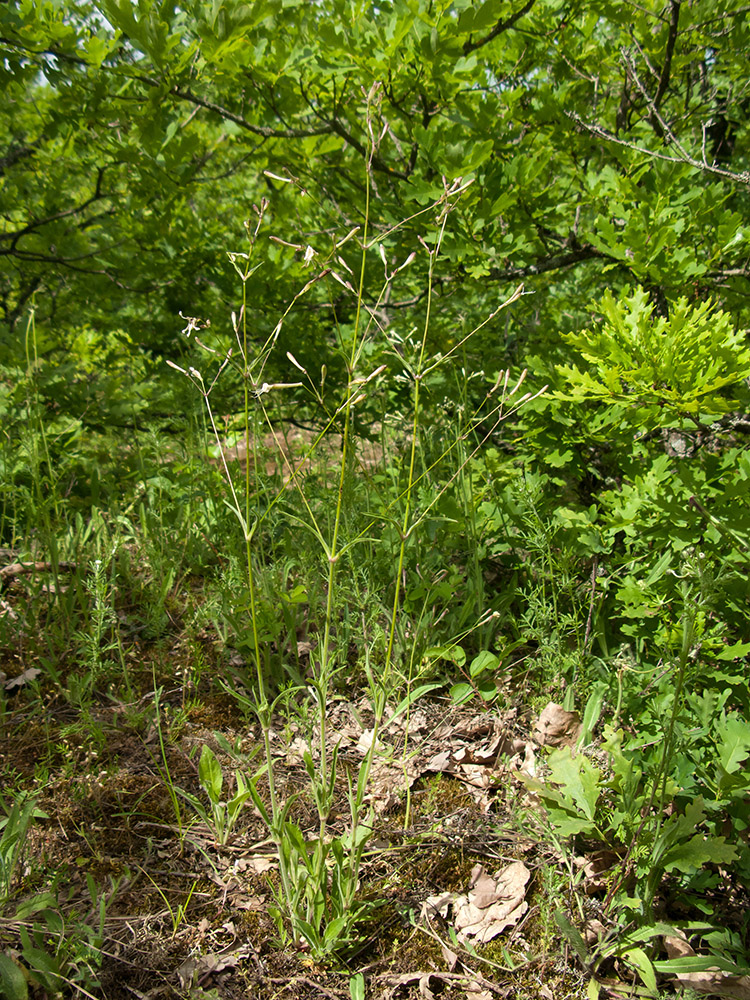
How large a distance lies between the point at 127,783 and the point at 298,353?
5.87 feet

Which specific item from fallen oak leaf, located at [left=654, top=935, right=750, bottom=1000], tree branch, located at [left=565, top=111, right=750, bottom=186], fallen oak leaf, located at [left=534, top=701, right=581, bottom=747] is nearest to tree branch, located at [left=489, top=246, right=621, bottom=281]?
tree branch, located at [left=565, top=111, right=750, bottom=186]

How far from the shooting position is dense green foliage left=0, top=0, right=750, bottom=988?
Answer: 1.37 meters

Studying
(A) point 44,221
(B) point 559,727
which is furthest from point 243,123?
(B) point 559,727

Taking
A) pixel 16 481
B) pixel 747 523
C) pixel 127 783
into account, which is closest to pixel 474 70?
pixel 747 523

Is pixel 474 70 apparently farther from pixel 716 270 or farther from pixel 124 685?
pixel 124 685

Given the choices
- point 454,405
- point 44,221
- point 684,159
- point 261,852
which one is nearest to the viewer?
point 261,852

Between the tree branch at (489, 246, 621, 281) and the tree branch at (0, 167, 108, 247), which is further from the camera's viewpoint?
the tree branch at (0, 167, 108, 247)

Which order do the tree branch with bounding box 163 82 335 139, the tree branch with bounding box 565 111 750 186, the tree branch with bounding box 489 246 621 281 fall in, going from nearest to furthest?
the tree branch with bounding box 565 111 750 186
the tree branch with bounding box 163 82 335 139
the tree branch with bounding box 489 246 621 281

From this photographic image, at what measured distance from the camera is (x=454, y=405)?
2.36 metres

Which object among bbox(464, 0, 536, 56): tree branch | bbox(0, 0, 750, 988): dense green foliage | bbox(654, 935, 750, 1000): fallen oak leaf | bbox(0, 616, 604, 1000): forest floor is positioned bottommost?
bbox(654, 935, 750, 1000): fallen oak leaf

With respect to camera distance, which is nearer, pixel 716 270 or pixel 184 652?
pixel 184 652

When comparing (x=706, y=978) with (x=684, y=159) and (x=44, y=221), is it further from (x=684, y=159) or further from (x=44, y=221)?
(x=44, y=221)

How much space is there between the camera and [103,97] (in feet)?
7.14

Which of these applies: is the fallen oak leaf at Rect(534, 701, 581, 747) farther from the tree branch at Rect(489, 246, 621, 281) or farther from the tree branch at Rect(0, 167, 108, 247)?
the tree branch at Rect(0, 167, 108, 247)
